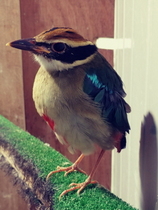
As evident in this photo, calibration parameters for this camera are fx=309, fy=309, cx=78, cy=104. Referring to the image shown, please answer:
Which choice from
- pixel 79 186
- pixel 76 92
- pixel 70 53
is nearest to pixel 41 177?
pixel 79 186

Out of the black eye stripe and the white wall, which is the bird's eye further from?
the white wall

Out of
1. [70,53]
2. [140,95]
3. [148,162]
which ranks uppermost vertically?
[70,53]

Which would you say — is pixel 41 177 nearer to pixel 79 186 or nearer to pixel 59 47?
pixel 79 186

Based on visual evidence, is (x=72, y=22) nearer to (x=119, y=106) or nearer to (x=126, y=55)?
(x=126, y=55)

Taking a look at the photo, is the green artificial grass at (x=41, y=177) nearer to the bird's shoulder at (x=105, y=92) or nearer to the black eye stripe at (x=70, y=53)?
the bird's shoulder at (x=105, y=92)

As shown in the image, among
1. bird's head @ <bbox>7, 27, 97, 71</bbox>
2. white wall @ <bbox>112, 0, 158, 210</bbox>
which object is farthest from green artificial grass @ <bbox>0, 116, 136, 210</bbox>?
bird's head @ <bbox>7, 27, 97, 71</bbox>

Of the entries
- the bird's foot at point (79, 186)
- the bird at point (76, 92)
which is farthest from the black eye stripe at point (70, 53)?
the bird's foot at point (79, 186)
